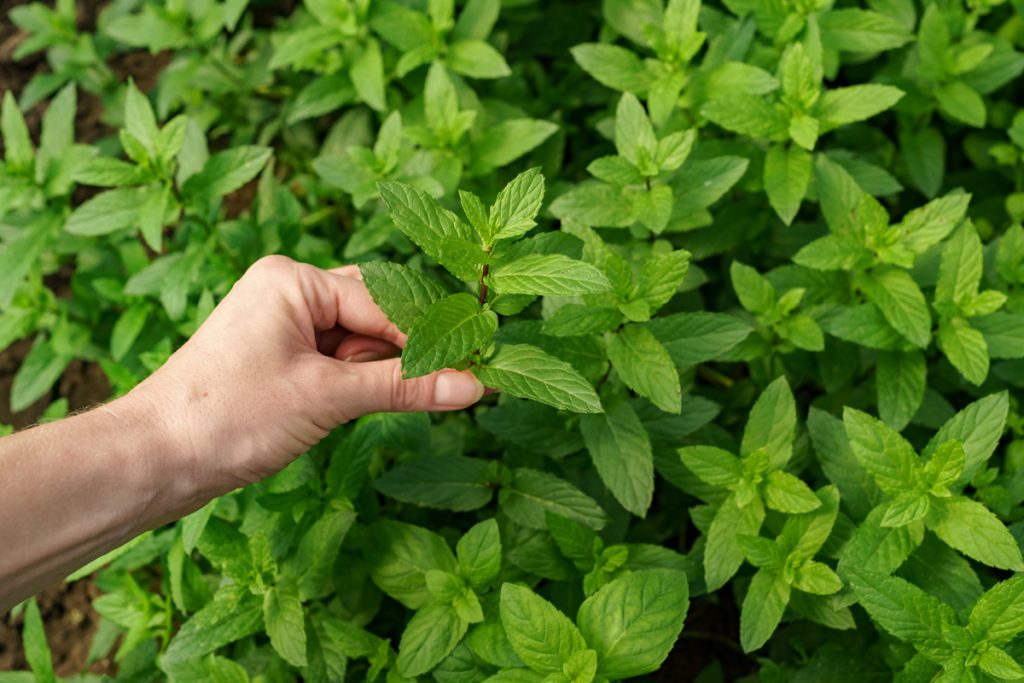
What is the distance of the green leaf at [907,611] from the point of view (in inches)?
80.9

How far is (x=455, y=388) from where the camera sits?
215cm

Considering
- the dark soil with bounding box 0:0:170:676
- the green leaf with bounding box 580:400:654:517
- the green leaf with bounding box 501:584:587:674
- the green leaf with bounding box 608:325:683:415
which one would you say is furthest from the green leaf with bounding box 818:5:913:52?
the dark soil with bounding box 0:0:170:676

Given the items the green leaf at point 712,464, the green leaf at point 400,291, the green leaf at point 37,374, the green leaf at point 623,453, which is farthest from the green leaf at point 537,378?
the green leaf at point 37,374

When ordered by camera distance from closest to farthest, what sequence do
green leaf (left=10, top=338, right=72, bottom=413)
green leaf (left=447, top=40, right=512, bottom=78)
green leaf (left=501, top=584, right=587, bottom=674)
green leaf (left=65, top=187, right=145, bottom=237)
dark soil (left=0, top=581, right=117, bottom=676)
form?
green leaf (left=501, top=584, right=587, bottom=674) → green leaf (left=65, top=187, right=145, bottom=237) → green leaf (left=447, top=40, right=512, bottom=78) → green leaf (left=10, top=338, right=72, bottom=413) → dark soil (left=0, top=581, right=117, bottom=676)

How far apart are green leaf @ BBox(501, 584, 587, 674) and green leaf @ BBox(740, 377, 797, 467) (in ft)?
2.48

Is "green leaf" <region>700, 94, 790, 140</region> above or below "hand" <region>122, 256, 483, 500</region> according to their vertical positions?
above

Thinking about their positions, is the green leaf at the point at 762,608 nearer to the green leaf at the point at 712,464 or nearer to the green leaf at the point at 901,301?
the green leaf at the point at 712,464

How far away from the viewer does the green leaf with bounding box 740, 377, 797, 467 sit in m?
2.45

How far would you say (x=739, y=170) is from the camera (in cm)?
270

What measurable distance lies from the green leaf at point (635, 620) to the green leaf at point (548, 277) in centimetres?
78

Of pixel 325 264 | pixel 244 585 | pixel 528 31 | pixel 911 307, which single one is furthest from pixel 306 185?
pixel 911 307

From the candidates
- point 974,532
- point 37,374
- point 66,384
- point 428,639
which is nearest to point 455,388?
point 428,639

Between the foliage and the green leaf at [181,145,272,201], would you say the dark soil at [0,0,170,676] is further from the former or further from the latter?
the green leaf at [181,145,272,201]

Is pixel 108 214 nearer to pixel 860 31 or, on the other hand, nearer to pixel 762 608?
pixel 762 608
